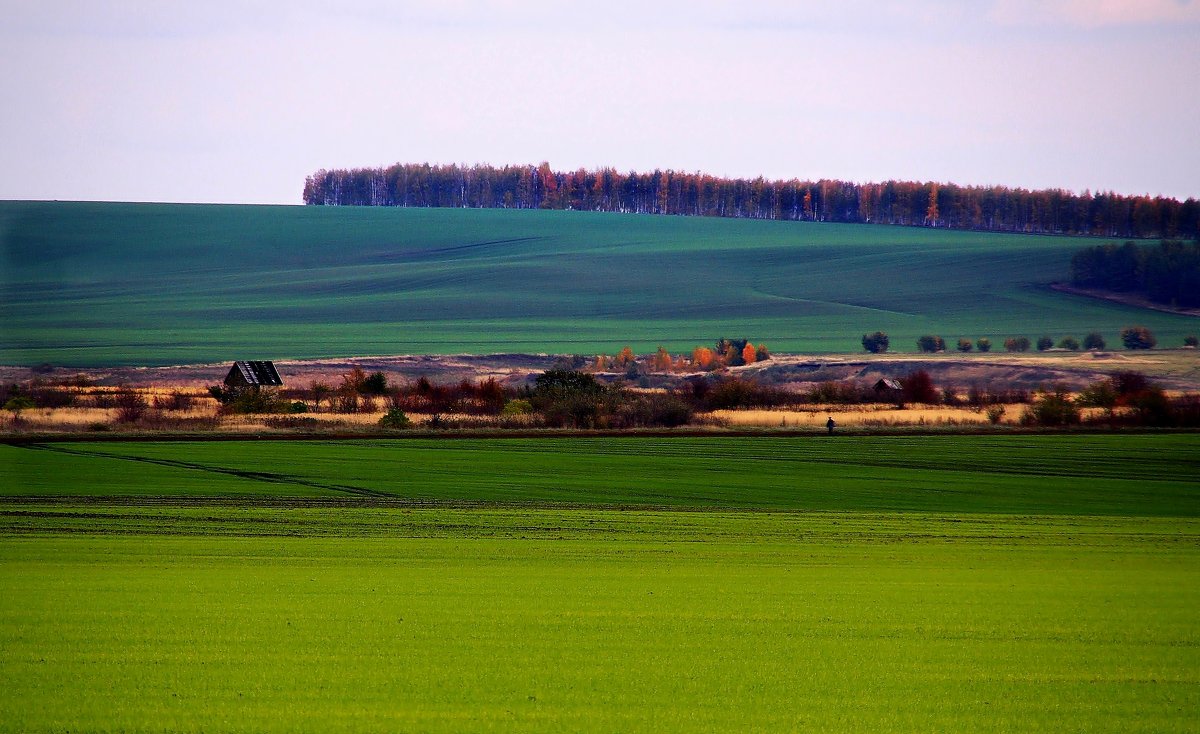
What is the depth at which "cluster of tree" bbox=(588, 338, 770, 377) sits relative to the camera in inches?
3059

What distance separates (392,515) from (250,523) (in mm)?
2980

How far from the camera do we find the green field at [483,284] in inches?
3467

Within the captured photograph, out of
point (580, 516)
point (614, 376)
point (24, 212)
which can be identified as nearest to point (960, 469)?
point (580, 516)

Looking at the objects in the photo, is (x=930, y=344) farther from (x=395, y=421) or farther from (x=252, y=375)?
(x=395, y=421)

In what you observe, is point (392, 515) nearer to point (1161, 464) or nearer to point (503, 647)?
point (503, 647)

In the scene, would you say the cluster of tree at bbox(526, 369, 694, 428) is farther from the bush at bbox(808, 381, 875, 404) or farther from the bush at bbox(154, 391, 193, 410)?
the bush at bbox(154, 391, 193, 410)

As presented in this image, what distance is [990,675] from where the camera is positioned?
9.93 m

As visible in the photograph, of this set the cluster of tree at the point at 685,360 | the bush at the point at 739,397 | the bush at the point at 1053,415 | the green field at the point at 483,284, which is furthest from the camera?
the green field at the point at 483,284

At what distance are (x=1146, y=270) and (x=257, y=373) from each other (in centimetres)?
8175

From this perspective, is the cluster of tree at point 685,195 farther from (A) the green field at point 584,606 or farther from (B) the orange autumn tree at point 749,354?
(A) the green field at point 584,606

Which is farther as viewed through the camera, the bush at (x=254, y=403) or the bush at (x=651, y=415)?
the bush at (x=254, y=403)

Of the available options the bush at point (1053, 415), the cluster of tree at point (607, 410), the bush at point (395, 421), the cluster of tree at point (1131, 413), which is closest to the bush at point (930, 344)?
the cluster of tree at point (1131, 413)

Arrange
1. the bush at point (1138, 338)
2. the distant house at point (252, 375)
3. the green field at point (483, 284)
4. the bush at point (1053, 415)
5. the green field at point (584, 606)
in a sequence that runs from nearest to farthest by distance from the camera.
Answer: the green field at point (584, 606), the bush at point (1053, 415), the distant house at point (252, 375), the bush at point (1138, 338), the green field at point (483, 284)

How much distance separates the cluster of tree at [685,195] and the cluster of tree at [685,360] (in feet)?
228
